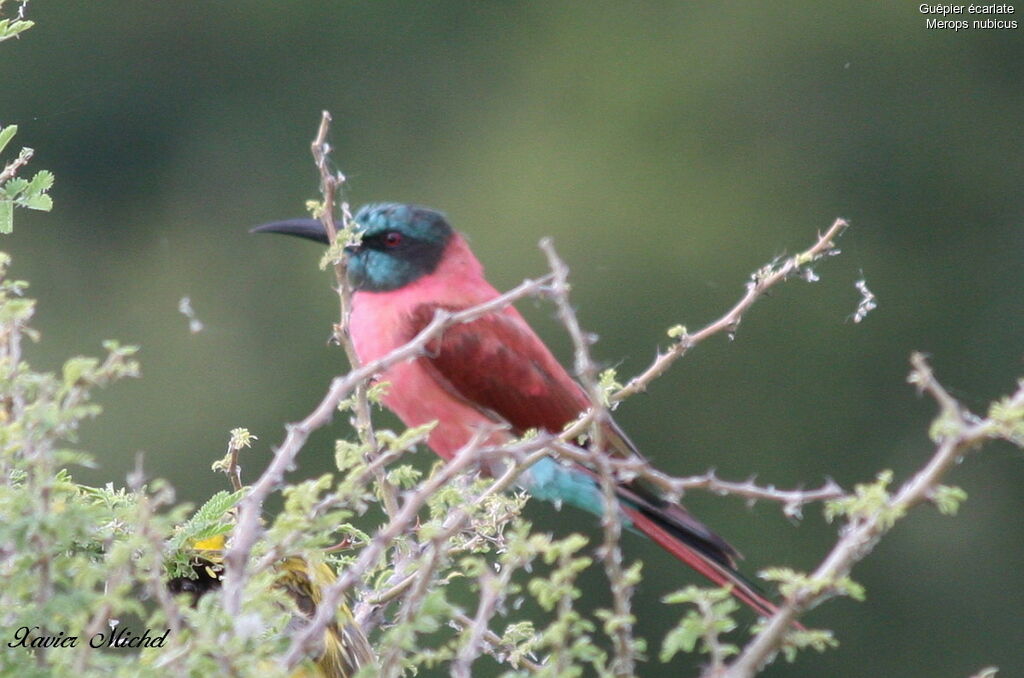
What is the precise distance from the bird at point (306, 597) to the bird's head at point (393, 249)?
1414mm

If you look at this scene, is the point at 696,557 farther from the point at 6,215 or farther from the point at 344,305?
the point at 6,215

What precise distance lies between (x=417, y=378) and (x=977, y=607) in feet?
34.0

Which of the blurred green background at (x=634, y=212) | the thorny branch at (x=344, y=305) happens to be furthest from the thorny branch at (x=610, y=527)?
the blurred green background at (x=634, y=212)

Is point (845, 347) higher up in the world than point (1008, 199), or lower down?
lower down

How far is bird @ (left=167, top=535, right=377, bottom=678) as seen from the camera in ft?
5.95

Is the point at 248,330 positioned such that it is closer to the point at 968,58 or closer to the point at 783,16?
the point at 783,16

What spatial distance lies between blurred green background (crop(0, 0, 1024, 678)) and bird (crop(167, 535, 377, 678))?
26.5 feet

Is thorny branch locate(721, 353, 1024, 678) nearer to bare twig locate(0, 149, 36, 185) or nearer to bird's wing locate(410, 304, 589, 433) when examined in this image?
bare twig locate(0, 149, 36, 185)

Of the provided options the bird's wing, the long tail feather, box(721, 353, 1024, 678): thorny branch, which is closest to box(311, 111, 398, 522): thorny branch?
box(721, 353, 1024, 678): thorny branch

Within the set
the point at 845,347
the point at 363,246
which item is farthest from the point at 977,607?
the point at 363,246

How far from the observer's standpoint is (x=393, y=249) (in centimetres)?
343

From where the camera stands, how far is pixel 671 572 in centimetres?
1170

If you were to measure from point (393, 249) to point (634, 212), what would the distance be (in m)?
9.19

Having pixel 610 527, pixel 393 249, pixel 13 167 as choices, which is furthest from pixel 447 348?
pixel 610 527
